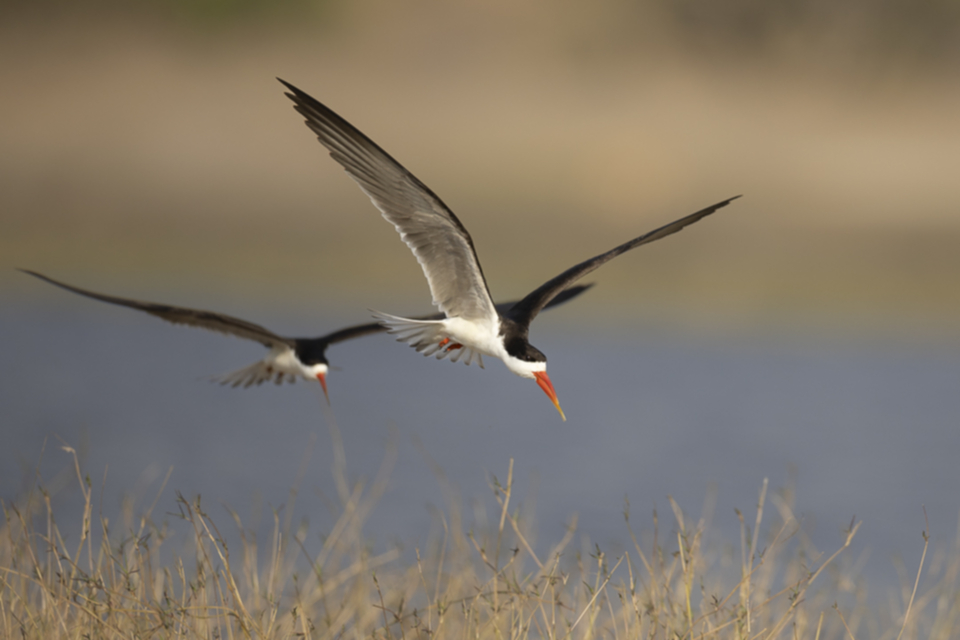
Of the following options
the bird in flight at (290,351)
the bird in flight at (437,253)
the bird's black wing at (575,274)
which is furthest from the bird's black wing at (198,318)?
the bird's black wing at (575,274)

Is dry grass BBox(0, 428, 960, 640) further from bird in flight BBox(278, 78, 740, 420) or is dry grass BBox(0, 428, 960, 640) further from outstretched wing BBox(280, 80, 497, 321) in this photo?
outstretched wing BBox(280, 80, 497, 321)

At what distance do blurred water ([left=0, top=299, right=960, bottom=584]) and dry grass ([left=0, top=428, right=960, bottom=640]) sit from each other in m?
2.28

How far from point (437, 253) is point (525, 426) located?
903cm

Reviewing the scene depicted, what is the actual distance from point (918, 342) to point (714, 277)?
17.9 feet

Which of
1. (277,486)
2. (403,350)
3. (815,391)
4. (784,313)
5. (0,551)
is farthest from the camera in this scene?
(784,313)

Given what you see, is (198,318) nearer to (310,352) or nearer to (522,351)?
(310,352)

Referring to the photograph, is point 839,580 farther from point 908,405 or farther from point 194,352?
point 194,352

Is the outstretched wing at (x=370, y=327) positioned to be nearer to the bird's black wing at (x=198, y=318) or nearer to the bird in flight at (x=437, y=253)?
the bird's black wing at (x=198, y=318)

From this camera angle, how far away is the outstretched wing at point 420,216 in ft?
11.8

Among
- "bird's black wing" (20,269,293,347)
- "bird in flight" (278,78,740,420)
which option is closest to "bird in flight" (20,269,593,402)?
"bird's black wing" (20,269,293,347)

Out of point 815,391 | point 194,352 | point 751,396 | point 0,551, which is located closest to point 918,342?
point 815,391

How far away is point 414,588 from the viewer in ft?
15.1

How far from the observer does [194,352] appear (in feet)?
51.3

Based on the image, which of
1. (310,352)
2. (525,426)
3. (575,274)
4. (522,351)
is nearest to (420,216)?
(522,351)
